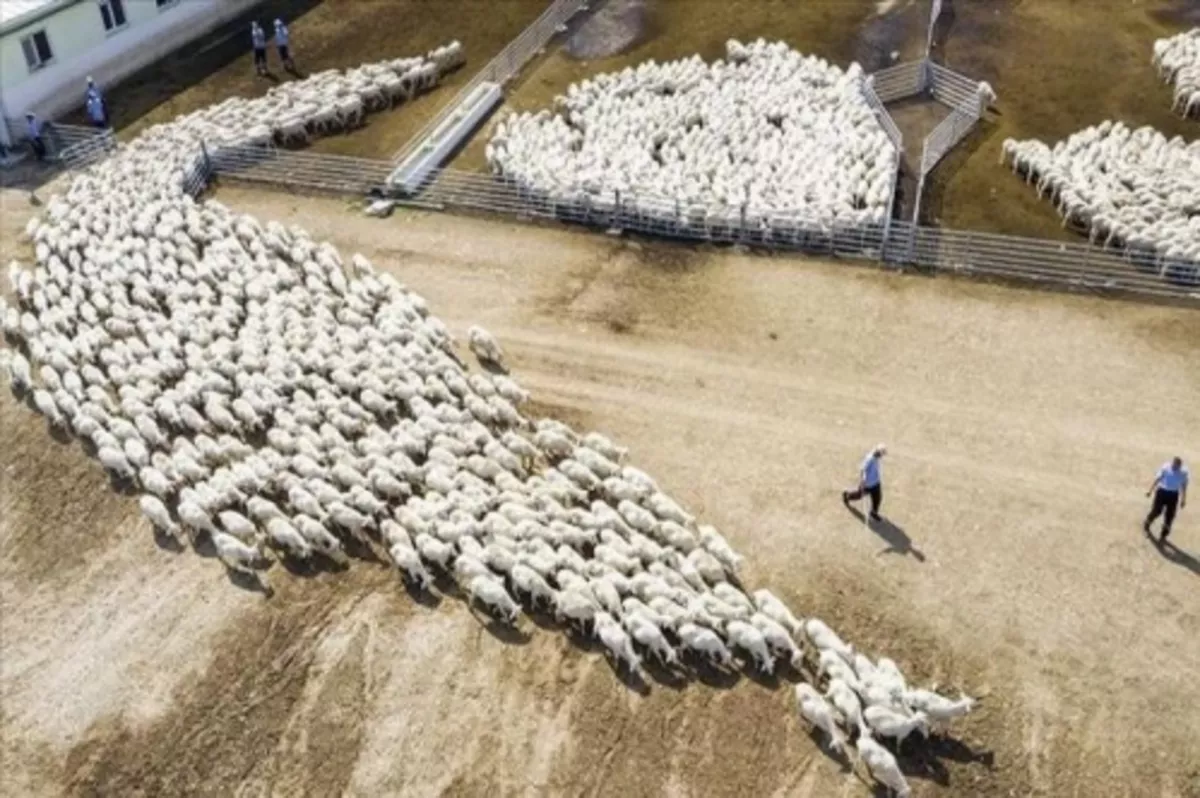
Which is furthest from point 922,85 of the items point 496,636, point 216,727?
point 216,727

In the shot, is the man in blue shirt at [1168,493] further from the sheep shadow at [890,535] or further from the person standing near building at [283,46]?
the person standing near building at [283,46]

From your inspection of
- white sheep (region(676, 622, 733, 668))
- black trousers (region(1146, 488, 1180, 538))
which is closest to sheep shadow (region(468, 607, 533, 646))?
white sheep (region(676, 622, 733, 668))

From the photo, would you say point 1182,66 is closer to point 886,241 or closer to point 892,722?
point 886,241

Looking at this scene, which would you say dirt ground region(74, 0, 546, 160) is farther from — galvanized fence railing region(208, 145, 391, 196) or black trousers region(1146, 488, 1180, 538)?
black trousers region(1146, 488, 1180, 538)

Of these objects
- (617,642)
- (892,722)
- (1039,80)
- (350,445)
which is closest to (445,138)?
(350,445)

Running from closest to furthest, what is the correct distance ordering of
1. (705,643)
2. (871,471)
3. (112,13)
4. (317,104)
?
1. (705,643)
2. (871,471)
3. (317,104)
4. (112,13)

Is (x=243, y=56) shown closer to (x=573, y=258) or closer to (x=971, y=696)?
(x=573, y=258)
